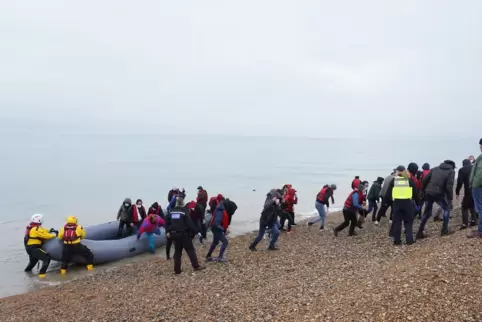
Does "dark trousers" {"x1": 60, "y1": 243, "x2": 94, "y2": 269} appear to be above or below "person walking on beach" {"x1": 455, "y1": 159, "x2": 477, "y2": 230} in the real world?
below

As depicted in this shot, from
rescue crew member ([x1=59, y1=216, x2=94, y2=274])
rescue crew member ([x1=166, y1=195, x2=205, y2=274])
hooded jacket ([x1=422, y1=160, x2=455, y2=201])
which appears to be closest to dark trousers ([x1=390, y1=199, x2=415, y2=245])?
hooded jacket ([x1=422, y1=160, x2=455, y2=201])

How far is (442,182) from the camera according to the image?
8891 millimetres

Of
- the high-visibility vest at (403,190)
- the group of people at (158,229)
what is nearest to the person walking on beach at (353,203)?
the high-visibility vest at (403,190)

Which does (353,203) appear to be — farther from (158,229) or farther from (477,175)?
(158,229)

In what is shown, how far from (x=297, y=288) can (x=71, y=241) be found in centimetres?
693

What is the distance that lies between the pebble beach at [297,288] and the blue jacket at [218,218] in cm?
93

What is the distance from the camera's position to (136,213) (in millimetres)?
13742

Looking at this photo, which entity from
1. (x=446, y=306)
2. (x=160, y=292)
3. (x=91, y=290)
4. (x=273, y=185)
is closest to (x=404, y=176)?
(x=446, y=306)

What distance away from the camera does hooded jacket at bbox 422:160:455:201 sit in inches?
348

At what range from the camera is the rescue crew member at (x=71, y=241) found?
35.6ft

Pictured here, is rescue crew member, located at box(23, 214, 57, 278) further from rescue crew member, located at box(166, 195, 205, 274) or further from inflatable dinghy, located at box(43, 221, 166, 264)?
rescue crew member, located at box(166, 195, 205, 274)

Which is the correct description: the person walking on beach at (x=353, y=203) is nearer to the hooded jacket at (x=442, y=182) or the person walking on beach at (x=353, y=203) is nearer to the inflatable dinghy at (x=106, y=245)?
the hooded jacket at (x=442, y=182)

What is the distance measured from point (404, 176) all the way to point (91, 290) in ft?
24.6

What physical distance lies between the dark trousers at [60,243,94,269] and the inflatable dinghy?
13 centimetres
